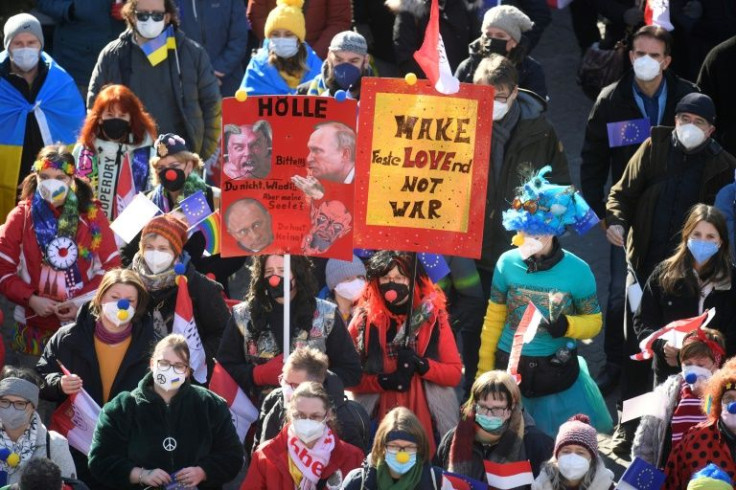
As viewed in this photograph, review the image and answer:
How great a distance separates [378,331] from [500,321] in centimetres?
83

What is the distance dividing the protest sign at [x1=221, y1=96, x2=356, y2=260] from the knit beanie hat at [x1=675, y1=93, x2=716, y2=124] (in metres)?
2.17

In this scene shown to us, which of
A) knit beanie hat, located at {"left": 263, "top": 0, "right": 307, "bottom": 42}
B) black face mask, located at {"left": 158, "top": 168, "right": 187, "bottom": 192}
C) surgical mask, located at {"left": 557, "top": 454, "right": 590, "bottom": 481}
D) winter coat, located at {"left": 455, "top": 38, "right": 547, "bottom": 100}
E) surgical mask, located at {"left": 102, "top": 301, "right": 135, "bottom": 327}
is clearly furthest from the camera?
knit beanie hat, located at {"left": 263, "top": 0, "right": 307, "bottom": 42}

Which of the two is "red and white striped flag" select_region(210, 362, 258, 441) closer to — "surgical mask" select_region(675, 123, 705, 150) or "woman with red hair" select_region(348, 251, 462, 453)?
"woman with red hair" select_region(348, 251, 462, 453)

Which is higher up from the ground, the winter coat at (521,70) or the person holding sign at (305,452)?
the winter coat at (521,70)

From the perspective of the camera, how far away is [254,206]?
394 inches

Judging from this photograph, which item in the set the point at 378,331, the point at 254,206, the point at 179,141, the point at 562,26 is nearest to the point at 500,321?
the point at 378,331

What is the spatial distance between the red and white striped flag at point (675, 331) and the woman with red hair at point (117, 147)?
337 cm

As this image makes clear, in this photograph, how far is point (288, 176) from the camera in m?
9.99

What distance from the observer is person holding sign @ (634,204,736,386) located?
10227 millimetres

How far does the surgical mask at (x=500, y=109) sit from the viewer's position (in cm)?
1123

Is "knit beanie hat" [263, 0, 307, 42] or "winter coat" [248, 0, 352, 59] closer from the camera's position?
"knit beanie hat" [263, 0, 307, 42]

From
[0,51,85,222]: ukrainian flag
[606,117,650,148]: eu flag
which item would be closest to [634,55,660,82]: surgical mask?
[606,117,650,148]: eu flag

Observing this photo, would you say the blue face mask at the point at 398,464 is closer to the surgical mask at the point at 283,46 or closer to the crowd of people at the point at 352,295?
the crowd of people at the point at 352,295

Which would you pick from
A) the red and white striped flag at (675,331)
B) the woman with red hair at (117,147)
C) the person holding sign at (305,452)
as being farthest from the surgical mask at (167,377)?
the red and white striped flag at (675,331)
